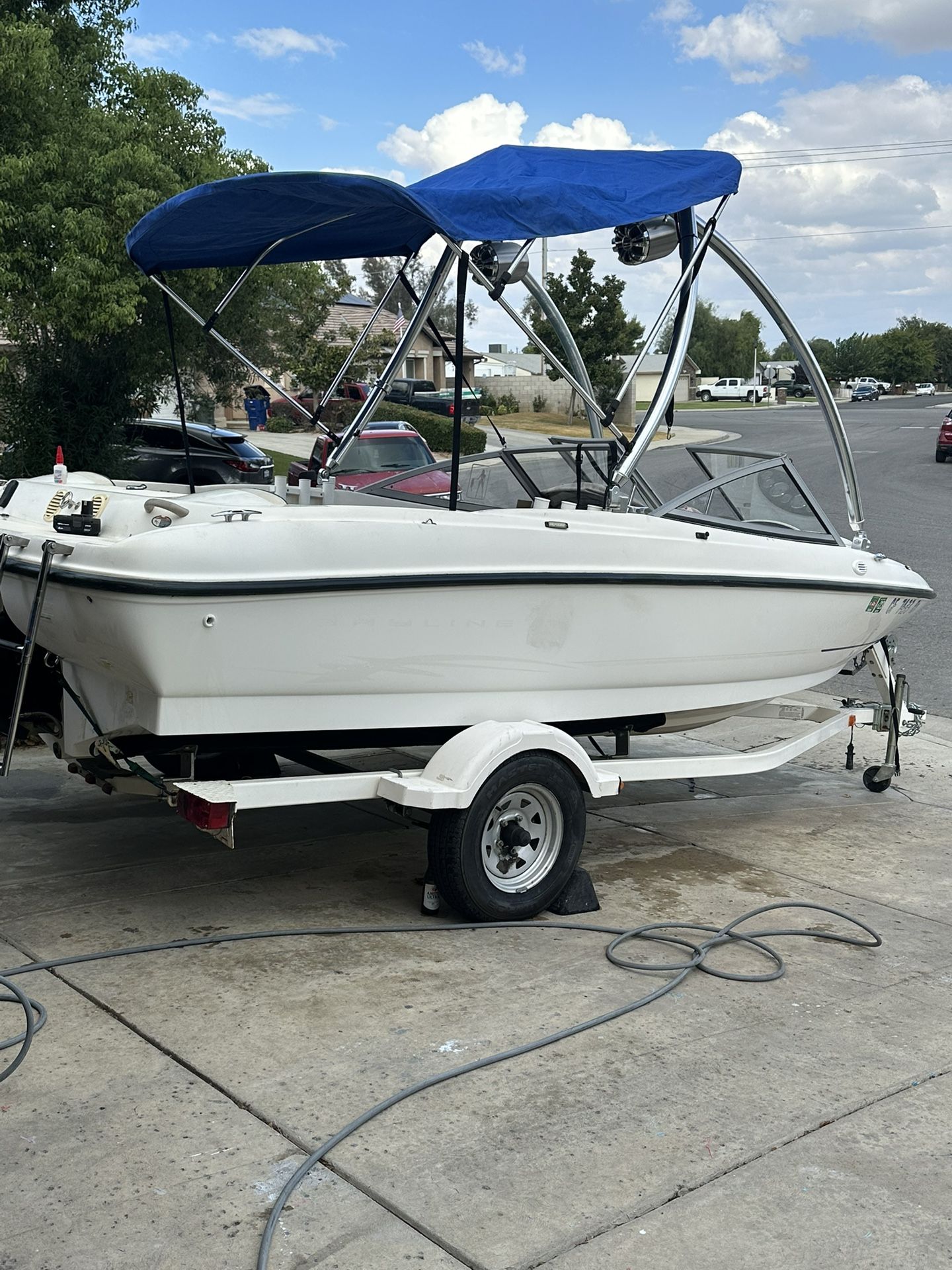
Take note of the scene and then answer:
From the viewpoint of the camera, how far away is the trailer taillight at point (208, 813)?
4.75 m

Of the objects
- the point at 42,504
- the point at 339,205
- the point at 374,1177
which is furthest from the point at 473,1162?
the point at 339,205

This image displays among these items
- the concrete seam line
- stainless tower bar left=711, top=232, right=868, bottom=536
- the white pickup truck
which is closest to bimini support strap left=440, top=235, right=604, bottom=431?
stainless tower bar left=711, top=232, right=868, bottom=536

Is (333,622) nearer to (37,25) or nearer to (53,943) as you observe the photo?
(53,943)

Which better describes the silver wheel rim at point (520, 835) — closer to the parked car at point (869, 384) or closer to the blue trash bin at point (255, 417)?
the blue trash bin at point (255, 417)

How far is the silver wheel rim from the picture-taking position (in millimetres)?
5160

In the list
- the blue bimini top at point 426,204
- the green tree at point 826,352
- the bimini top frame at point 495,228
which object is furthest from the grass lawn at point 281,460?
the green tree at point 826,352

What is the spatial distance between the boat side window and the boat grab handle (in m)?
2.42

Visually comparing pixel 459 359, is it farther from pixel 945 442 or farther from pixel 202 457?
pixel 945 442

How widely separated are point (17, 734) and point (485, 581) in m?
2.09

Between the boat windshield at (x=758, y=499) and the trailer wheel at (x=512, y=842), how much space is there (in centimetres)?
166

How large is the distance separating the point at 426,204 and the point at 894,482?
86.6ft

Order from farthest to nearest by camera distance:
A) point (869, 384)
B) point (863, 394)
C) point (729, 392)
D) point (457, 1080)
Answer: point (869, 384), point (863, 394), point (729, 392), point (457, 1080)

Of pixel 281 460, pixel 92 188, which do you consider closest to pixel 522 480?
pixel 92 188

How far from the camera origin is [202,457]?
838 inches
